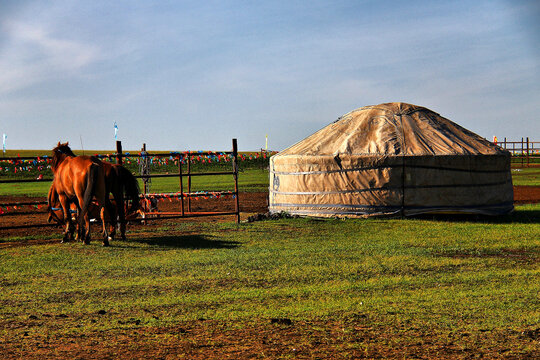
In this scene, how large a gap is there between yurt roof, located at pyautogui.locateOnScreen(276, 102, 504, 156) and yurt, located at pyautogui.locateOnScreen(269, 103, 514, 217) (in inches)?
0.9

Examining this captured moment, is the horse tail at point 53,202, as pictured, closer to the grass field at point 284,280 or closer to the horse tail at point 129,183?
the grass field at point 284,280

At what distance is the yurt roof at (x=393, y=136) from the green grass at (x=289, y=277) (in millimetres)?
2121

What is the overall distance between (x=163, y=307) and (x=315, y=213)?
7787mm

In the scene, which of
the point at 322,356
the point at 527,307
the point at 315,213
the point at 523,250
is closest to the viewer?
the point at 322,356

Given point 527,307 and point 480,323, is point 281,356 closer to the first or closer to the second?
point 480,323

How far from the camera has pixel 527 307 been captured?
5.48 metres

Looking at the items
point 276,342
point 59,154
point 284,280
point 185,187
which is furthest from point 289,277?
point 185,187

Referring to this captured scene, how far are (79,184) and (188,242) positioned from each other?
202 centimetres

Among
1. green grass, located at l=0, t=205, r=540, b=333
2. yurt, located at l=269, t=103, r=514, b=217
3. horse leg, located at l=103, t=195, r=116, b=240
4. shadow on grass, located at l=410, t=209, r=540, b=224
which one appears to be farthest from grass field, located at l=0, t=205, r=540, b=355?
yurt, located at l=269, t=103, r=514, b=217

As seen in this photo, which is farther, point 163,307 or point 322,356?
point 163,307

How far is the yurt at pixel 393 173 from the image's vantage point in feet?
41.1

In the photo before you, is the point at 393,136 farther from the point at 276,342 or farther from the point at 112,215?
the point at 276,342

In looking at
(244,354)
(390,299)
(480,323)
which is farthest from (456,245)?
(244,354)

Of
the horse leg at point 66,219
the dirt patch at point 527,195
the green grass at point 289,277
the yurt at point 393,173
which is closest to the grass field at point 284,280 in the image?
the green grass at point 289,277
